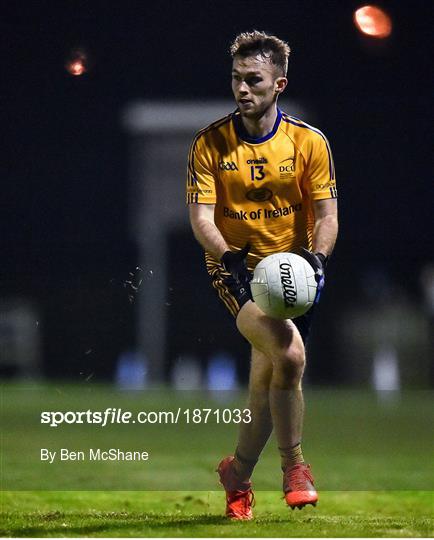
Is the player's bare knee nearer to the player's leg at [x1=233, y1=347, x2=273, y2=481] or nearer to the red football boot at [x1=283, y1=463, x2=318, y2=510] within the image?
the player's leg at [x1=233, y1=347, x2=273, y2=481]

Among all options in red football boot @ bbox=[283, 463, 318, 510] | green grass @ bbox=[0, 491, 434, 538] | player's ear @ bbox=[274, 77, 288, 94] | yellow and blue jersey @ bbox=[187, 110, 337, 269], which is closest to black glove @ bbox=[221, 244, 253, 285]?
yellow and blue jersey @ bbox=[187, 110, 337, 269]

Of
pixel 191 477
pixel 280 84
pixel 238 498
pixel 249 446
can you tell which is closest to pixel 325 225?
pixel 280 84

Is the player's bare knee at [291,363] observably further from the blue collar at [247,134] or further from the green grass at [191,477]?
the blue collar at [247,134]

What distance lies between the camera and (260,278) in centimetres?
862

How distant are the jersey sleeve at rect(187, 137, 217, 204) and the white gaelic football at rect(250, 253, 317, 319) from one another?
0.77 m

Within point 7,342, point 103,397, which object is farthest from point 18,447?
point 103,397

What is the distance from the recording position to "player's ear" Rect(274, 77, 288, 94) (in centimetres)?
925

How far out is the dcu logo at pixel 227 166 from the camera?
30.2ft

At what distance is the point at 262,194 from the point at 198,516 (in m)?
2.26

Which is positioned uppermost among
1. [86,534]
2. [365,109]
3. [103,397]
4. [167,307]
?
[365,109]

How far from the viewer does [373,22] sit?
1018cm

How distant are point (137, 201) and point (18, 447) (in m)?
2.65

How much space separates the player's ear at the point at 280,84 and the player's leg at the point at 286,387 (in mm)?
1501

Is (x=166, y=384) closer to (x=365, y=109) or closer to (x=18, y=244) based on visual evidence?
(x=18, y=244)
